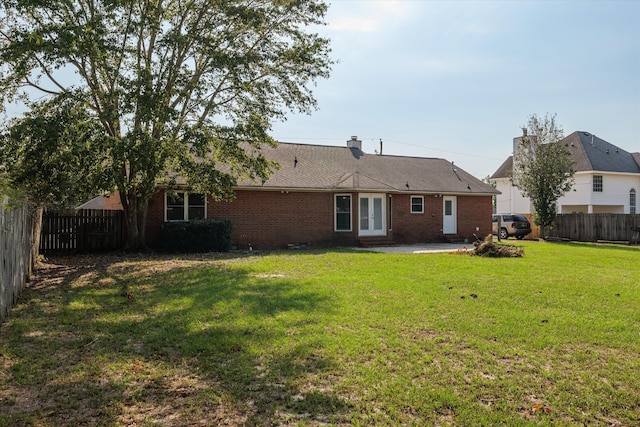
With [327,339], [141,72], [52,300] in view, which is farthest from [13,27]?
[327,339]

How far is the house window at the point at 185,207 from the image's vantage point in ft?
60.6

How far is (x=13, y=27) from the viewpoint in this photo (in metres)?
13.4

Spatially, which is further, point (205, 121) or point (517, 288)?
point (205, 121)

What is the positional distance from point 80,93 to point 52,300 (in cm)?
680

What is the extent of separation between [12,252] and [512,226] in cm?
2696

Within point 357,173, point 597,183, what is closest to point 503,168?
point 597,183

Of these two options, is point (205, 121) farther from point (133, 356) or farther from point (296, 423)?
point (296, 423)

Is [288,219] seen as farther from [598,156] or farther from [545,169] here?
[598,156]

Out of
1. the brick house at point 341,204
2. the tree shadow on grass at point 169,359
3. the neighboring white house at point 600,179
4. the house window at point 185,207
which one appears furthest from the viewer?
the neighboring white house at point 600,179

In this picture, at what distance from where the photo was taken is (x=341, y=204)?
2119cm

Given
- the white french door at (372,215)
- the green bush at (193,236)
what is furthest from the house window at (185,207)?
the white french door at (372,215)

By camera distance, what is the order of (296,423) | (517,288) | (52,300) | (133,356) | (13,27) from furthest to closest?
(13,27)
(517,288)
(52,300)
(133,356)
(296,423)

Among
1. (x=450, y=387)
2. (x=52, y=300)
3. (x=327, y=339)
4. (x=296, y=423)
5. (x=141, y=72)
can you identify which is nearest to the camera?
(x=296, y=423)

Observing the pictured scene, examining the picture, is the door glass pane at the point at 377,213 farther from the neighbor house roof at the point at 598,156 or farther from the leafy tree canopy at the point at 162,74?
the neighbor house roof at the point at 598,156
